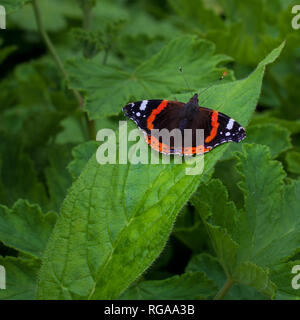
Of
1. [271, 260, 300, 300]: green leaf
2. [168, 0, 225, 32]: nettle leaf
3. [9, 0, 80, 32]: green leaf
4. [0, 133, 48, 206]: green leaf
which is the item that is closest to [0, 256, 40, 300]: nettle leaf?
[0, 133, 48, 206]: green leaf

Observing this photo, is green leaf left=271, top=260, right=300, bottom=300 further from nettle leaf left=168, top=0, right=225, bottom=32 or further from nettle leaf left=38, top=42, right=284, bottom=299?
nettle leaf left=168, top=0, right=225, bottom=32

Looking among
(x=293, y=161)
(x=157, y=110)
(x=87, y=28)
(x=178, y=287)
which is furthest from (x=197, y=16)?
(x=178, y=287)

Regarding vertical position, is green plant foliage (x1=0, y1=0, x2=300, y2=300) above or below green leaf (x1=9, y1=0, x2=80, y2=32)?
below

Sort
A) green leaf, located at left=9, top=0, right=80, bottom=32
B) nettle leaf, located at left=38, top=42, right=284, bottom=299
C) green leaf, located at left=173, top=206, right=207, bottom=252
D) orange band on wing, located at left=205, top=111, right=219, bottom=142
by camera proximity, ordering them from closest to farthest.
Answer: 1. nettle leaf, located at left=38, top=42, right=284, bottom=299
2. orange band on wing, located at left=205, top=111, right=219, bottom=142
3. green leaf, located at left=173, top=206, right=207, bottom=252
4. green leaf, located at left=9, top=0, right=80, bottom=32
